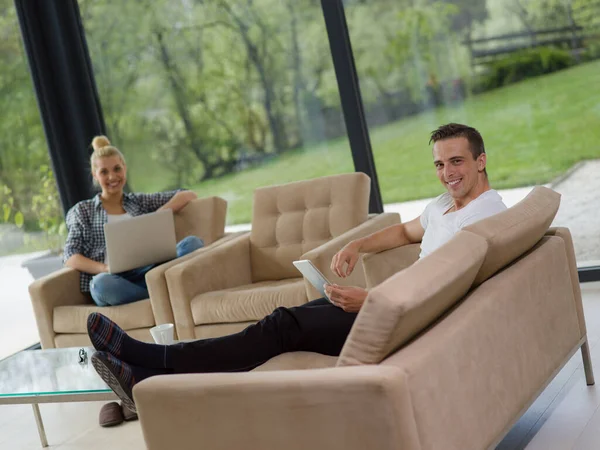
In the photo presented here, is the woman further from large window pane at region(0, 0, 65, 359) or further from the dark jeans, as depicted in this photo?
the dark jeans

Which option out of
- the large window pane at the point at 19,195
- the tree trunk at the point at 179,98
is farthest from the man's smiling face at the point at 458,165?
the large window pane at the point at 19,195

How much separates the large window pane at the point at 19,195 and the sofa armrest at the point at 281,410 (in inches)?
152

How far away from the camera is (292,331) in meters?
3.23

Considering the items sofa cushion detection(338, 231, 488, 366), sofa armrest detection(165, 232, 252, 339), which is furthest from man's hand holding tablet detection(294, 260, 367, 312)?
sofa armrest detection(165, 232, 252, 339)

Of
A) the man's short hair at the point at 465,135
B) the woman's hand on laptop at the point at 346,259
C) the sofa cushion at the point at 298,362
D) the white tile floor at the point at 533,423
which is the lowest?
the white tile floor at the point at 533,423

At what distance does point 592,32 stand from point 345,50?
1.47 metres

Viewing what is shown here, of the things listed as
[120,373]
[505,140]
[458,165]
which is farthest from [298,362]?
[505,140]

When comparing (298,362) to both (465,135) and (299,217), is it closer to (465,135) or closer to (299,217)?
(465,135)

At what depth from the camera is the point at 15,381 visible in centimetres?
388

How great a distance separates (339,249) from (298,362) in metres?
1.31

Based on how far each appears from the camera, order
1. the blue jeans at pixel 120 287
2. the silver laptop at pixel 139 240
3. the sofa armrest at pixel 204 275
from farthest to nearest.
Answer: the blue jeans at pixel 120 287
the silver laptop at pixel 139 240
the sofa armrest at pixel 204 275

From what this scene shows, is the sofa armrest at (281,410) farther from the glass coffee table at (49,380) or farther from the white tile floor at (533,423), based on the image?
the white tile floor at (533,423)

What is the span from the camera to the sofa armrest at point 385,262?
12.3 ft

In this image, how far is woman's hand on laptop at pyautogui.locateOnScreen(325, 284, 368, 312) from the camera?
10.3ft
